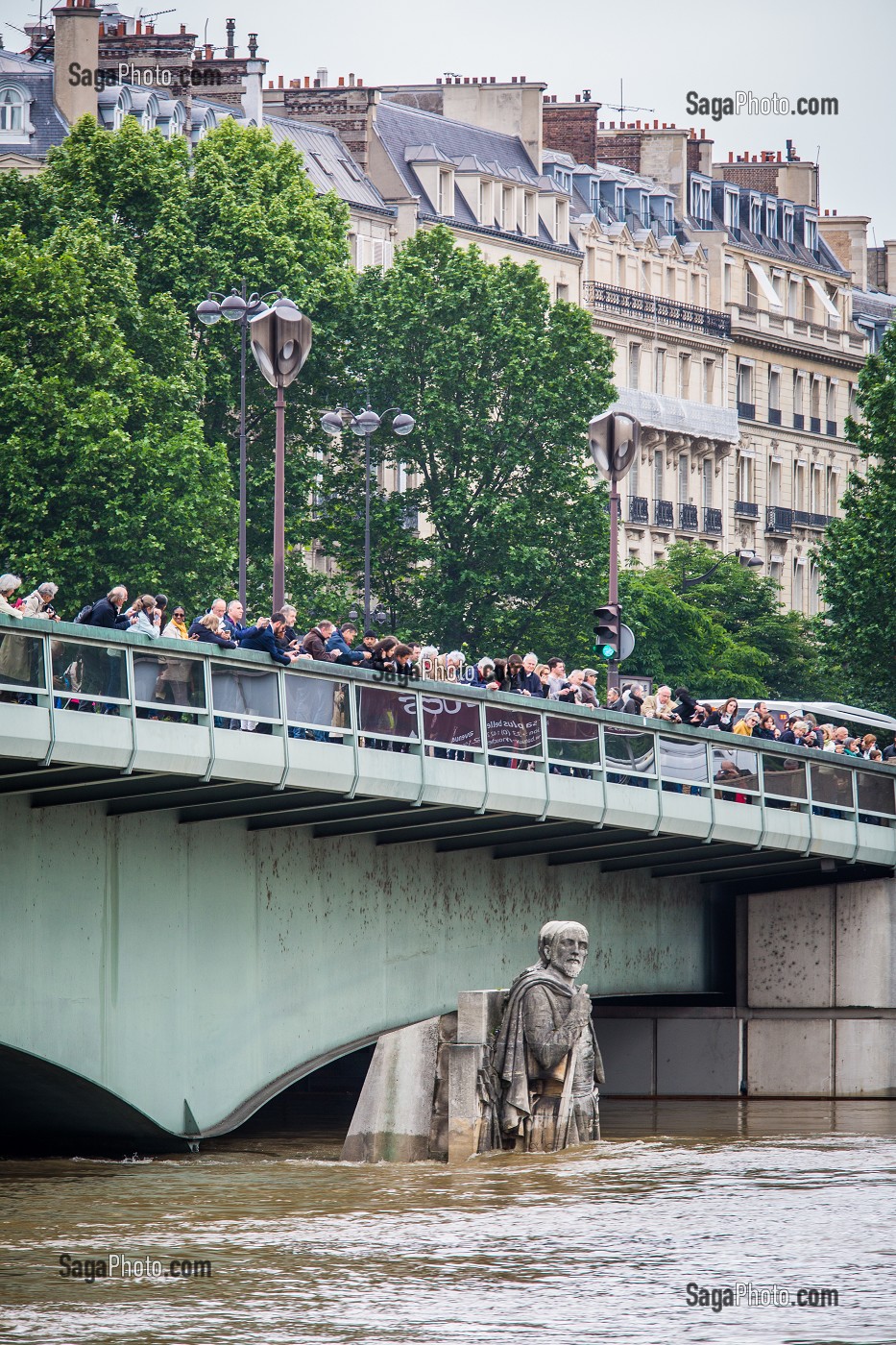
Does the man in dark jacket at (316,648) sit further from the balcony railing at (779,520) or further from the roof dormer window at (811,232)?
the roof dormer window at (811,232)

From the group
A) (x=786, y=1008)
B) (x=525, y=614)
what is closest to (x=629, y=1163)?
(x=786, y=1008)

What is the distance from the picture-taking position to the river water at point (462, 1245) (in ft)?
A: 65.8

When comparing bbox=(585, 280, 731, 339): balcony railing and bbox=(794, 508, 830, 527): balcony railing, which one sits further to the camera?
bbox=(794, 508, 830, 527): balcony railing

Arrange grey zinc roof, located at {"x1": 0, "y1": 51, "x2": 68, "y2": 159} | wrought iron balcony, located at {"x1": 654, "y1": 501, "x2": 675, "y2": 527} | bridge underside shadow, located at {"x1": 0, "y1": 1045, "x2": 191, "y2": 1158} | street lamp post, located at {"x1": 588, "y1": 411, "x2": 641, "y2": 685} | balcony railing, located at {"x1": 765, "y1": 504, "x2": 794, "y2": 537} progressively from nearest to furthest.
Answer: bridge underside shadow, located at {"x1": 0, "y1": 1045, "x2": 191, "y2": 1158}, street lamp post, located at {"x1": 588, "y1": 411, "x2": 641, "y2": 685}, grey zinc roof, located at {"x1": 0, "y1": 51, "x2": 68, "y2": 159}, wrought iron balcony, located at {"x1": 654, "y1": 501, "x2": 675, "y2": 527}, balcony railing, located at {"x1": 765, "y1": 504, "x2": 794, "y2": 537}

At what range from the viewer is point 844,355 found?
10350 centimetres

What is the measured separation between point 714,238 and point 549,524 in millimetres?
31103

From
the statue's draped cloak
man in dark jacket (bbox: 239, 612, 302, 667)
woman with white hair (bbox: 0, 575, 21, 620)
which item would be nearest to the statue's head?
the statue's draped cloak

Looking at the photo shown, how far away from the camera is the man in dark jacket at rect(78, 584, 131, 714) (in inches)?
1080

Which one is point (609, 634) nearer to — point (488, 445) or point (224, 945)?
point (224, 945)

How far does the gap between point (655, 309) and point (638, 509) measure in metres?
6.80

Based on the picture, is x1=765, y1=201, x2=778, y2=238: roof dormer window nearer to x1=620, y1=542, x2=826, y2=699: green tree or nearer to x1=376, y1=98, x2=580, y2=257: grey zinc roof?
x1=376, y1=98, x2=580, y2=257: grey zinc roof

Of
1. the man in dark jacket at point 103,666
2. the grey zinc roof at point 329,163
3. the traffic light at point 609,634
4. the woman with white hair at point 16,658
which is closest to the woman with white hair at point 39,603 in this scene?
the woman with white hair at point 16,658

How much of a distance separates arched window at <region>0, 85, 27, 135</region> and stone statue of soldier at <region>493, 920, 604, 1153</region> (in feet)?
150

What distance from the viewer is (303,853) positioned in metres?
33.0
